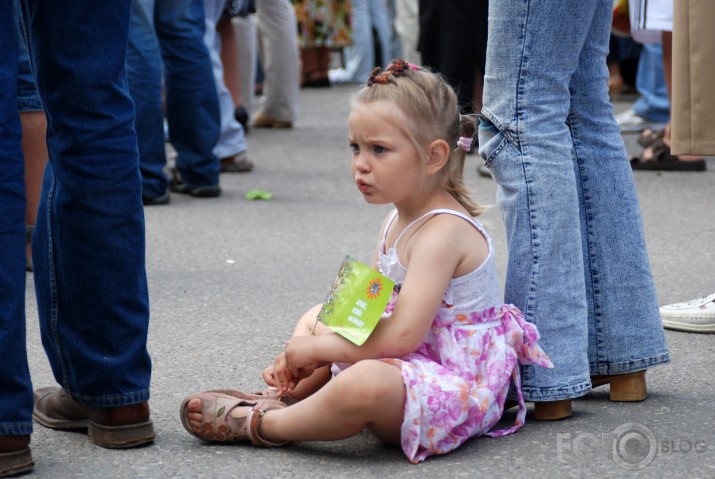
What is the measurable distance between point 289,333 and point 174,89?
2.48 m

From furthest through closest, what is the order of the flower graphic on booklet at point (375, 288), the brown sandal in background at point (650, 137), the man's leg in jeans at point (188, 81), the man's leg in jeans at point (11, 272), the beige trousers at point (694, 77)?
the brown sandal in background at point (650, 137) → the man's leg in jeans at point (188, 81) → the beige trousers at point (694, 77) → the flower graphic on booklet at point (375, 288) → the man's leg in jeans at point (11, 272)

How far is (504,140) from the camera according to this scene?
9.07 feet

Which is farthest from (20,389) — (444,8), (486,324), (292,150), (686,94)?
(292,150)

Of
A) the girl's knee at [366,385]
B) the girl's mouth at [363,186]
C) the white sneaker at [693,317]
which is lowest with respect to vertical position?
the white sneaker at [693,317]

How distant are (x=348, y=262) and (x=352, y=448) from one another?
0.40 meters

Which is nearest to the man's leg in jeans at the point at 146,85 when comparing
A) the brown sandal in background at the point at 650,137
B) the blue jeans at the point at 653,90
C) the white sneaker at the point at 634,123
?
the brown sandal in background at the point at 650,137

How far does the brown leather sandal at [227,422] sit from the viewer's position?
2.65 m

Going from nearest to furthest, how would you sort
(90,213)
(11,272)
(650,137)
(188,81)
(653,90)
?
(11,272) → (90,213) → (188,81) → (650,137) → (653,90)

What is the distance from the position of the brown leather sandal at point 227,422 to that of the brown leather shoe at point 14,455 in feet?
1.22

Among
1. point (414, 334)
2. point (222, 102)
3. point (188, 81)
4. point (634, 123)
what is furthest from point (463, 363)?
point (634, 123)

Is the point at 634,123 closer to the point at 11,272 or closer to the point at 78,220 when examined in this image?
the point at 78,220

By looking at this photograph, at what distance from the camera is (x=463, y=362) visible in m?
2.64

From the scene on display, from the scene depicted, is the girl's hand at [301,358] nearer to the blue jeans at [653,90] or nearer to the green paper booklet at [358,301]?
the green paper booklet at [358,301]

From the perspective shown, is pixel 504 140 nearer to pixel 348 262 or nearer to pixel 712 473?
pixel 348 262
